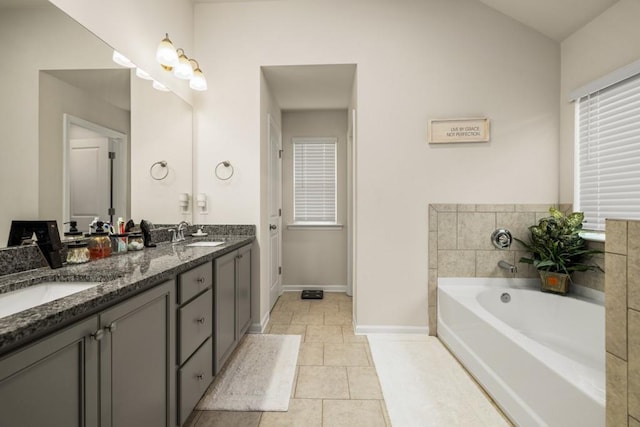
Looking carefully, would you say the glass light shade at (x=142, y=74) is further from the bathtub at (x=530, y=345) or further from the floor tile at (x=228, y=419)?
the bathtub at (x=530, y=345)

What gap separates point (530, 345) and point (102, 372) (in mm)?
1846

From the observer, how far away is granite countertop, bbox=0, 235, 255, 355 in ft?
2.25

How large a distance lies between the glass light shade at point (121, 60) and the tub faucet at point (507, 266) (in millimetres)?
3175

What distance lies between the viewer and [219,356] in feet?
6.03

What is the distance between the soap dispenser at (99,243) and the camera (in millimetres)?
1535

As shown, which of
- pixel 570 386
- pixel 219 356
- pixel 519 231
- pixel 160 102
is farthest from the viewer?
pixel 519 231

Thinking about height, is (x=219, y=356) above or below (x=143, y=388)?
below

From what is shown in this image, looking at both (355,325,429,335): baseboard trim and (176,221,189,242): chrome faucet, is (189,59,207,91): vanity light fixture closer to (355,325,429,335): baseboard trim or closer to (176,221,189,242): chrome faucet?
(176,221,189,242): chrome faucet

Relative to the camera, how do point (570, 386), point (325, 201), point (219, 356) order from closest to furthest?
point (570, 386) → point (219, 356) → point (325, 201)

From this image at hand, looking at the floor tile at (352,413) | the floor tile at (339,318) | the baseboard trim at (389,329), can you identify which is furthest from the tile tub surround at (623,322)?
the floor tile at (339,318)

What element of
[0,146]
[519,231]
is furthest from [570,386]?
[0,146]

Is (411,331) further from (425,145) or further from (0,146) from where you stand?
(0,146)

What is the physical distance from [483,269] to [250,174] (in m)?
2.23

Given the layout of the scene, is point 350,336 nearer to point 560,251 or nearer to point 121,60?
point 560,251
